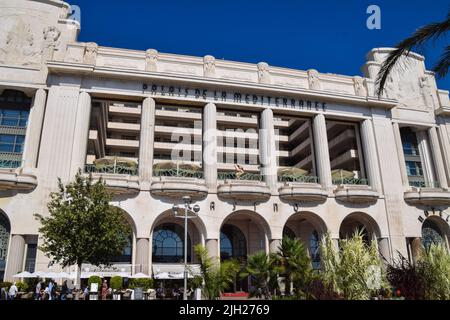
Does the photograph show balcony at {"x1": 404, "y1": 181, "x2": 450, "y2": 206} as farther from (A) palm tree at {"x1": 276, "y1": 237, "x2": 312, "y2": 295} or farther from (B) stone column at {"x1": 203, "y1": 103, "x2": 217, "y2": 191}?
(A) palm tree at {"x1": 276, "y1": 237, "x2": 312, "y2": 295}

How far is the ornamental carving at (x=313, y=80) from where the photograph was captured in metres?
37.9

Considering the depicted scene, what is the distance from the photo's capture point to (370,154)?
37.6m

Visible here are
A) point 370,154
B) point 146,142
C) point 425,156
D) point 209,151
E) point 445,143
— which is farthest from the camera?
point 425,156

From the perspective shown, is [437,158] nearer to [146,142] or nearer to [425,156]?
[425,156]

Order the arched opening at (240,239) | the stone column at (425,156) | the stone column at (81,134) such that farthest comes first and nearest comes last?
the stone column at (425,156), the arched opening at (240,239), the stone column at (81,134)

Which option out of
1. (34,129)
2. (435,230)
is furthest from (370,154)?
(34,129)

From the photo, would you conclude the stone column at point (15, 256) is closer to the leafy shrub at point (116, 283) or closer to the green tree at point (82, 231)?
the green tree at point (82, 231)

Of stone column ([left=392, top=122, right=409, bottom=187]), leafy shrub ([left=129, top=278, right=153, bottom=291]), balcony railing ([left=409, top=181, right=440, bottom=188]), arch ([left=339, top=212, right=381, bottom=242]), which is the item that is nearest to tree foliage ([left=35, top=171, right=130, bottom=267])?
leafy shrub ([left=129, top=278, right=153, bottom=291])

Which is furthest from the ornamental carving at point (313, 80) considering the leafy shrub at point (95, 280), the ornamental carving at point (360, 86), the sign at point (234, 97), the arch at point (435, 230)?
the leafy shrub at point (95, 280)

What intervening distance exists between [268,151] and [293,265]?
55.9 ft

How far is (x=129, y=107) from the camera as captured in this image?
52125mm

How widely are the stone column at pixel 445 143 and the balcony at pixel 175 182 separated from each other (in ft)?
91.9

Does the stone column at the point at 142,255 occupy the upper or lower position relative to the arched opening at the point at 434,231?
lower

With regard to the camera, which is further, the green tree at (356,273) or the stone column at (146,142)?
the stone column at (146,142)
